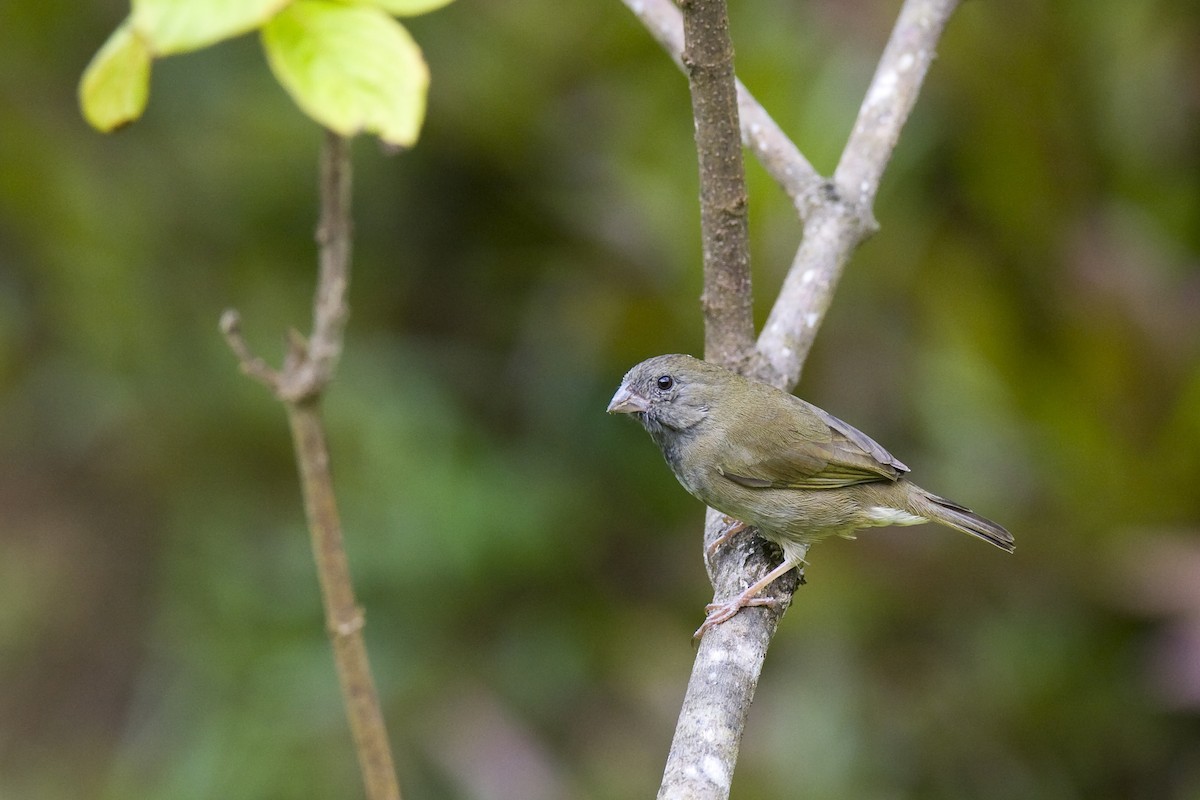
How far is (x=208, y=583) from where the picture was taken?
166 inches

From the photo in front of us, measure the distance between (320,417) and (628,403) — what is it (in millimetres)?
1442

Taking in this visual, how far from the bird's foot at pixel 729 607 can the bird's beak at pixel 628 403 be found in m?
0.77

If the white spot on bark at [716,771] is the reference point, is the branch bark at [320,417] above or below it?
above

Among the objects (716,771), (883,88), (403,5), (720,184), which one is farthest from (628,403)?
(403,5)

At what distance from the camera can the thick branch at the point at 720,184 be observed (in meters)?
1.98

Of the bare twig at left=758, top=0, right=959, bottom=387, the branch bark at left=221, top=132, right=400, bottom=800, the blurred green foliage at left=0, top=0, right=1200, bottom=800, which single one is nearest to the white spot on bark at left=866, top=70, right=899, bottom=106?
the bare twig at left=758, top=0, right=959, bottom=387

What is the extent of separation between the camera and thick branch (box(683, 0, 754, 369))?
1.98m

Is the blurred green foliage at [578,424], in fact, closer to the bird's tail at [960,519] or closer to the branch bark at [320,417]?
the bird's tail at [960,519]

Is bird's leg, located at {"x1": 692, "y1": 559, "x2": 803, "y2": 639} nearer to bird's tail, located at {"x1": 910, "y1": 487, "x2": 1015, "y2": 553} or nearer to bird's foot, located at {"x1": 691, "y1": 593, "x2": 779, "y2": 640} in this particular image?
bird's foot, located at {"x1": 691, "y1": 593, "x2": 779, "y2": 640}

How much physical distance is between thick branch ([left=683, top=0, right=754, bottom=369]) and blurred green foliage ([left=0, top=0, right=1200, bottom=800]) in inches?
47.8

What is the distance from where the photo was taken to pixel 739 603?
220 centimetres

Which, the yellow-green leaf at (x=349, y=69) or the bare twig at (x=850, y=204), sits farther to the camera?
the bare twig at (x=850, y=204)

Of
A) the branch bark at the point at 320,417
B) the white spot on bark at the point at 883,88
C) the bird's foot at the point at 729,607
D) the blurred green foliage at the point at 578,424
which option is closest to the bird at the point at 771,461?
the bird's foot at the point at 729,607

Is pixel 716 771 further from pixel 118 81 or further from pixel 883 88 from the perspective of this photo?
pixel 883 88
